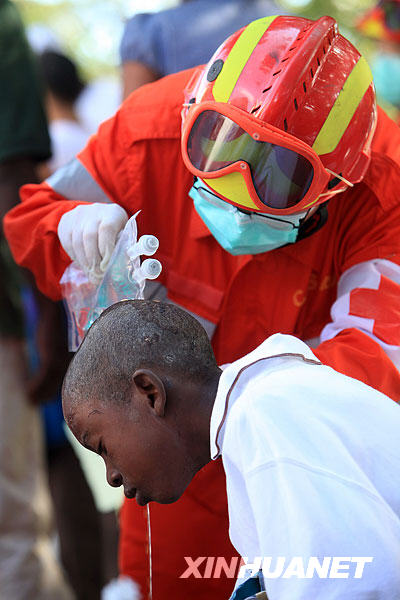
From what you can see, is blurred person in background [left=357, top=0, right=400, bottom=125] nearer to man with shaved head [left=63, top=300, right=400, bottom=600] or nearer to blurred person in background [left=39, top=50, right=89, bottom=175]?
blurred person in background [left=39, top=50, right=89, bottom=175]

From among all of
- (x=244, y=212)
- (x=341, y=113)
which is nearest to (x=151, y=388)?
(x=244, y=212)

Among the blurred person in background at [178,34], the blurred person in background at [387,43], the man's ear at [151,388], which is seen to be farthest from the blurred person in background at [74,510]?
the blurred person in background at [387,43]

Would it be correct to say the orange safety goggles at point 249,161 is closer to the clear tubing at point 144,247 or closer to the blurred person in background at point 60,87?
the clear tubing at point 144,247

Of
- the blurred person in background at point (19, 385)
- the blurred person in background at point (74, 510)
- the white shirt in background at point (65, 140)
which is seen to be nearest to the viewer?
the blurred person in background at point (19, 385)

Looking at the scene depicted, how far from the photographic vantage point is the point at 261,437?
1.14m

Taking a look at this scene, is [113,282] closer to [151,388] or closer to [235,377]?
[151,388]

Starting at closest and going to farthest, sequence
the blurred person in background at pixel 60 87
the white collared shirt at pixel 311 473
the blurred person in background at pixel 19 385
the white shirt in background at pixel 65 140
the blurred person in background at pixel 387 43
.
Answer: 1. the white collared shirt at pixel 311 473
2. the blurred person in background at pixel 19 385
3. the white shirt in background at pixel 65 140
4. the blurred person in background at pixel 60 87
5. the blurred person in background at pixel 387 43

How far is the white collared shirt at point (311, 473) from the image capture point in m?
1.08

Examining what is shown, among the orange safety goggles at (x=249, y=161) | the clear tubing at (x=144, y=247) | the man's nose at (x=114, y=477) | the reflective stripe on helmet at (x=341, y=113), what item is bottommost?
the man's nose at (x=114, y=477)

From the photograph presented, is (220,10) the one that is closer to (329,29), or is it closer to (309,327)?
(329,29)

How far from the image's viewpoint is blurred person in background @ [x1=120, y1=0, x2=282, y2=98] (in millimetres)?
2449

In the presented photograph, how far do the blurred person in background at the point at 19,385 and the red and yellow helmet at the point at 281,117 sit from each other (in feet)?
3.13

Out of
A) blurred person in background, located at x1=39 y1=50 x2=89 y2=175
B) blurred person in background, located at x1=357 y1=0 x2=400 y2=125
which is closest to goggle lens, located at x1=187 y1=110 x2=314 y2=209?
blurred person in background, located at x1=39 y1=50 x2=89 y2=175

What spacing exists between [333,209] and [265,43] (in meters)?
0.40
